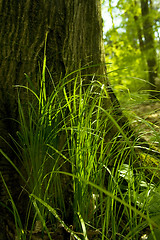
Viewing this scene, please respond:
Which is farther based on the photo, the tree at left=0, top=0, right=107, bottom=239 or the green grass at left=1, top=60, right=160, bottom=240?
the tree at left=0, top=0, right=107, bottom=239

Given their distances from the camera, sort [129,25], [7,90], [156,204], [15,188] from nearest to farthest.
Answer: [156,204] → [15,188] → [7,90] → [129,25]

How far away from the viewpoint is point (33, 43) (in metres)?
1.13

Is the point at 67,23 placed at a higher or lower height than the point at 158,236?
higher

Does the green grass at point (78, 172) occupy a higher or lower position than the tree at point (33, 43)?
lower

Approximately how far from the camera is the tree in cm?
109

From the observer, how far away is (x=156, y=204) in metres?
0.86

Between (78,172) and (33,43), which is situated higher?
(33,43)

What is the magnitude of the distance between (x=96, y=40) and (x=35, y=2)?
366 mm

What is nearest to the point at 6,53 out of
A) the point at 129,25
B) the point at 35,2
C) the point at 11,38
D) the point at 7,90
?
the point at 11,38

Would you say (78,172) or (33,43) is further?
(33,43)

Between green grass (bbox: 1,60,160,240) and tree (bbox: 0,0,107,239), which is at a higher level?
tree (bbox: 0,0,107,239)

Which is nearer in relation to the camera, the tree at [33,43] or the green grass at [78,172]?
the green grass at [78,172]

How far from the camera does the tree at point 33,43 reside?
109cm

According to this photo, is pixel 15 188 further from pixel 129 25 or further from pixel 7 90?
pixel 129 25
